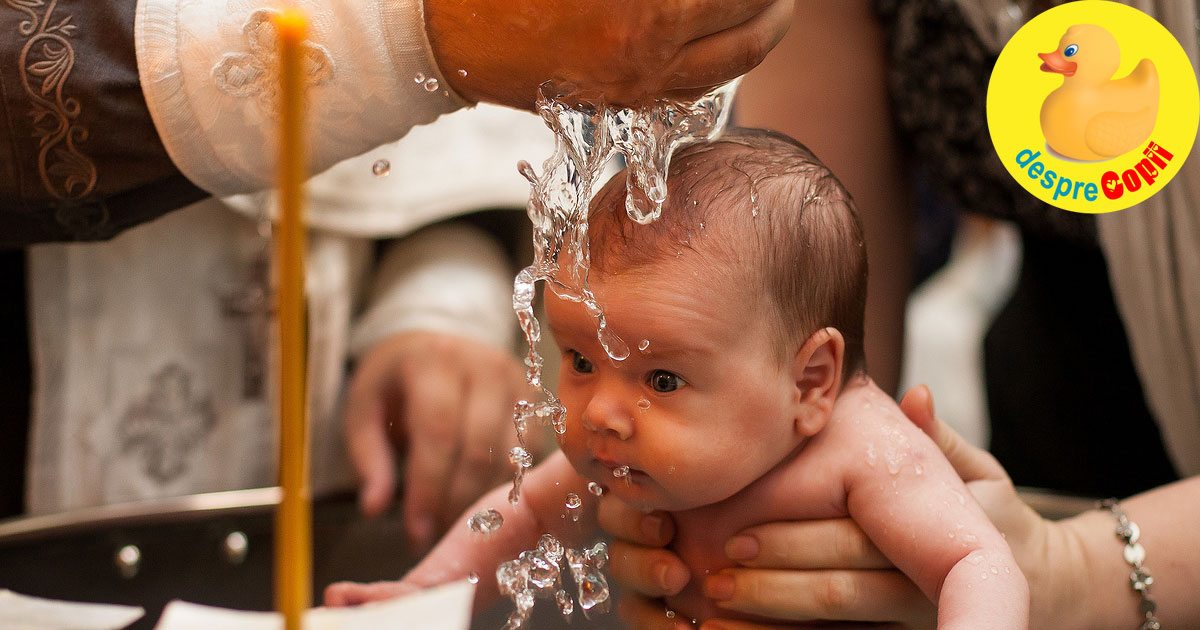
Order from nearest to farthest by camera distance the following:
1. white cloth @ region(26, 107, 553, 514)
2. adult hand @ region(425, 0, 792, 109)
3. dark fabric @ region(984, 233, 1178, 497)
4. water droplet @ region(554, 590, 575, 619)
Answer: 1. adult hand @ region(425, 0, 792, 109)
2. water droplet @ region(554, 590, 575, 619)
3. dark fabric @ region(984, 233, 1178, 497)
4. white cloth @ region(26, 107, 553, 514)

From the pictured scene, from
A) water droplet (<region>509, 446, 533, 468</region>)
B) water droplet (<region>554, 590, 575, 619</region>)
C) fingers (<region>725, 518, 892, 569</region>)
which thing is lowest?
water droplet (<region>554, 590, 575, 619</region>)

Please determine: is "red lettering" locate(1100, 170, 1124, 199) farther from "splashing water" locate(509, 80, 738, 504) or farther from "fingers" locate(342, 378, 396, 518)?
"fingers" locate(342, 378, 396, 518)

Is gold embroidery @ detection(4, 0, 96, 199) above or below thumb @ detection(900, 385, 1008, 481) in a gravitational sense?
above

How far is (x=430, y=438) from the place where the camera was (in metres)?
0.84

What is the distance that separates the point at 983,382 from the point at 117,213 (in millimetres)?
686

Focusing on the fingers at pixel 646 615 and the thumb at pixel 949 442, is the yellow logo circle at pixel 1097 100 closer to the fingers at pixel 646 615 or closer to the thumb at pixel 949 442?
the thumb at pixel 949 442

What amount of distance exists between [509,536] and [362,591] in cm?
8

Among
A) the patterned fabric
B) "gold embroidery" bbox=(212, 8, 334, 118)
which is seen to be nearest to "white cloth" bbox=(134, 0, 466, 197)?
"gold embroidery" bbox=(212, 8, 334, 118)

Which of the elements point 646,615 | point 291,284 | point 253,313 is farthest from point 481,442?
point 291,284

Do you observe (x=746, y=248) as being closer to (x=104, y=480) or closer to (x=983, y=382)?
(x=983, y=382)

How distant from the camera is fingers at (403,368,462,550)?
28.7 inches

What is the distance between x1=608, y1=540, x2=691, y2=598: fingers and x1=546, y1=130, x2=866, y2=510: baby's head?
0.04 metres

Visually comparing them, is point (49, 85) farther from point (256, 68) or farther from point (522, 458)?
point (522, 458)

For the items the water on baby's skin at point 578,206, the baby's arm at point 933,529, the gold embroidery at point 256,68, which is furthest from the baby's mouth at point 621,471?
the gold embroidery at point 256,68
